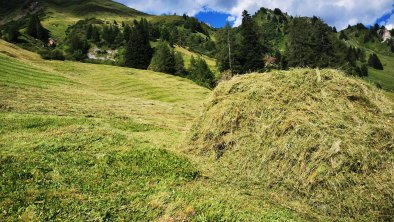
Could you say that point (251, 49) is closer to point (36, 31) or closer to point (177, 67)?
point (177, 67)

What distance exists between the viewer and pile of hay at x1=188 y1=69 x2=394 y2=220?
364 inches

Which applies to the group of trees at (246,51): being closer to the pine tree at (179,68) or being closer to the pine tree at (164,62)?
the pine tree at (179,68)

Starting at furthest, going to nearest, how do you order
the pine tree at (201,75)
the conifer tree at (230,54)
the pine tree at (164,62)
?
the pine tree at (164,62) → the pine tree at (201,75) → the conifer tree at (230,54)

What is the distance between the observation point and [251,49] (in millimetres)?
73875

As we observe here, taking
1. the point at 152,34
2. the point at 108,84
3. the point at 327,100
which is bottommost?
the point at 108,84

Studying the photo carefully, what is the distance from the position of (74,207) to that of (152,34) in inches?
5609

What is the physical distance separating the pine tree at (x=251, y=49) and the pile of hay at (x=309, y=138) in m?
60.1

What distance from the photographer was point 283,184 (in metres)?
10.3

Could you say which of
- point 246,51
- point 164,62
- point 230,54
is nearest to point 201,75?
point 230,54

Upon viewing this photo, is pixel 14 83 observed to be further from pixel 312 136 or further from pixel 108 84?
pixel 312 136

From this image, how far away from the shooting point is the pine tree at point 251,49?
7325cm

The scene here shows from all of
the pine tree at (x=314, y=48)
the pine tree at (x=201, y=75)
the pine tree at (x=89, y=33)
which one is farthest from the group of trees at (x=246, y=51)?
the pine tree at (x=89, y=33)

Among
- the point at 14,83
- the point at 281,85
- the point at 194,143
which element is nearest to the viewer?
the point at 281,85

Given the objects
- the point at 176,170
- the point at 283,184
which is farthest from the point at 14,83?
the point at 283,184
